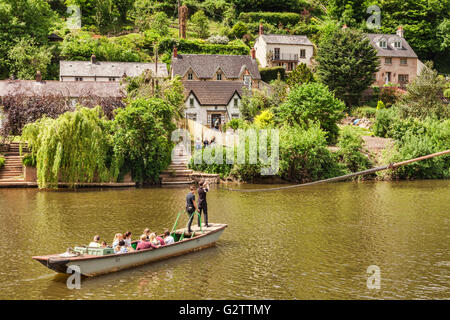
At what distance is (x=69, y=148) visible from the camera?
119 ft

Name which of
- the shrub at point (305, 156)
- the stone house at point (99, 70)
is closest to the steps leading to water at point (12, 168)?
the shrub at point (305, 156)

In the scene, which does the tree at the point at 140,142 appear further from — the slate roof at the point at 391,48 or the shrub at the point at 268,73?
the slate roof at the point at 391,48

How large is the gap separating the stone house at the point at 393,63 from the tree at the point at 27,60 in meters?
49.1

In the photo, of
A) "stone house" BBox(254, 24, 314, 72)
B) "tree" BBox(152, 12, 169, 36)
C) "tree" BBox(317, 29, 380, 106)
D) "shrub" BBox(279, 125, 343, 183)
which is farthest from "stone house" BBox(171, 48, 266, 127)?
"tree" BBox(152, 12, 169, 36)

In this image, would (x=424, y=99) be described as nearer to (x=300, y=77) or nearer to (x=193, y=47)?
(x=300, y=77)

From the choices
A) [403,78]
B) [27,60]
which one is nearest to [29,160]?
[27,60]

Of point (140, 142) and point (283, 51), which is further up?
point (283, 51)

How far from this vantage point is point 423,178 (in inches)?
1759

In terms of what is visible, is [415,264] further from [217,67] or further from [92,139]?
[217,67]

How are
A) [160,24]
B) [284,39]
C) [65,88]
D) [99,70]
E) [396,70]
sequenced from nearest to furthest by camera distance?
[65,88]
[99,70]
[396,70]
[284,39]
[160,24]

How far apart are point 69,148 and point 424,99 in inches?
1544

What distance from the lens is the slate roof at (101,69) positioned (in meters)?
67.6

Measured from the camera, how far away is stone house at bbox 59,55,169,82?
2657 inches

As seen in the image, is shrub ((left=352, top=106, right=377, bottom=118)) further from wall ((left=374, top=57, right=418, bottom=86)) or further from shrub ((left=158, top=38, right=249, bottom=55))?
shrub ((left=158, top=38, right=249, bottom=55))
